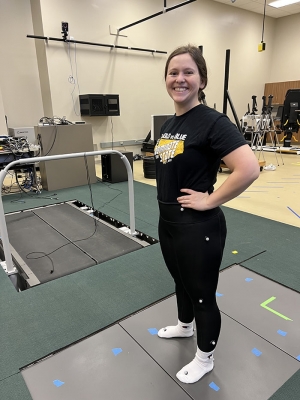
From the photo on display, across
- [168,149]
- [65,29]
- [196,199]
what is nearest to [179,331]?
[196,199]

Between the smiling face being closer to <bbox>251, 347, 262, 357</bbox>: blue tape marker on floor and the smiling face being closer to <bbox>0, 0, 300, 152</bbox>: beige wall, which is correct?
<bbox>251, 347, 262, 357</bbox>: blue tape marker on floor

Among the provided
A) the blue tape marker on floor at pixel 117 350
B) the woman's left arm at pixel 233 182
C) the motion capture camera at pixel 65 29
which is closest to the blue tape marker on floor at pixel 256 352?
the blue tape marker on floor at pixel 117 350

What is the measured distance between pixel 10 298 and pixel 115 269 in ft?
2.64

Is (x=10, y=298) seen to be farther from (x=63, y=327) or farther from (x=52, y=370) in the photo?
(x=52, y=370)

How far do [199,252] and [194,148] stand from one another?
1.32ft

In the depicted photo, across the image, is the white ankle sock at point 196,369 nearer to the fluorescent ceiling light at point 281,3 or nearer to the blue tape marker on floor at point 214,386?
the blue tape marker on floor at point 214,386

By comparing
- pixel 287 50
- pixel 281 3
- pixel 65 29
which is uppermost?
pixel 281 3

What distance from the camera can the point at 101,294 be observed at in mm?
2090

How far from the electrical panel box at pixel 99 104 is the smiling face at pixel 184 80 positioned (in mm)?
5756

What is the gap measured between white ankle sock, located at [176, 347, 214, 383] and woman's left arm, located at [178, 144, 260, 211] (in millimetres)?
741

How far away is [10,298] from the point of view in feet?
6.75

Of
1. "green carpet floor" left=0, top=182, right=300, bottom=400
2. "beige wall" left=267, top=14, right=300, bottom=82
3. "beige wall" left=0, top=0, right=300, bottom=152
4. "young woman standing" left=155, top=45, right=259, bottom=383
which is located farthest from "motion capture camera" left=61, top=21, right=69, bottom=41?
"beige wall" left=267, top=14, right=300, bottom=82

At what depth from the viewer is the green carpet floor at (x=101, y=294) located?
1.58m

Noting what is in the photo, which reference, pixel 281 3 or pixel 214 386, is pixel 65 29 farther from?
pixel 214 386
